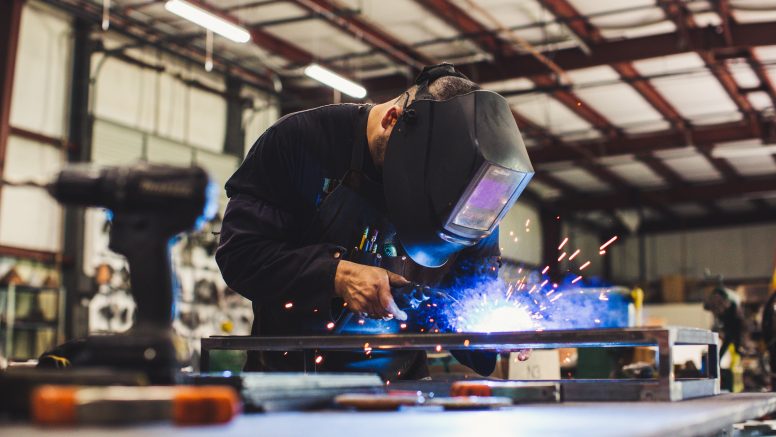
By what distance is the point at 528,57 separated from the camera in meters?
9.60

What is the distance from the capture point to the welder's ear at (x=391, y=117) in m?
1.97

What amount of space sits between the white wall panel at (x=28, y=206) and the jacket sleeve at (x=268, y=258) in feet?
20.4

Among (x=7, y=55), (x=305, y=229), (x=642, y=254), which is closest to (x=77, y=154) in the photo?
(x=7, y=55)

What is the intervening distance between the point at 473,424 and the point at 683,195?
15385 mm

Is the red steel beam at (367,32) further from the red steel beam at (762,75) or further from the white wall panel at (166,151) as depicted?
the red steel beam at (762,75)

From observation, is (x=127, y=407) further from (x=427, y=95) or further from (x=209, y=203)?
(x=427, y=95)

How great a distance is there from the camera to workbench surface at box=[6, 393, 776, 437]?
2.66 feet

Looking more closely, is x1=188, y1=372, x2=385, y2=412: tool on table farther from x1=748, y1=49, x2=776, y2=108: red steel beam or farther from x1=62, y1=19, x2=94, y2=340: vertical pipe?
x1=748, y1=49, x2=776, y2=108: red steel beam

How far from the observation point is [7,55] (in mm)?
7504

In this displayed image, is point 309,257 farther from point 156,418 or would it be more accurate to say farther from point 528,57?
point 528,57

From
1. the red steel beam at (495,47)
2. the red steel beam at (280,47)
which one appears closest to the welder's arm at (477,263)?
the red steel beam at (495,47)

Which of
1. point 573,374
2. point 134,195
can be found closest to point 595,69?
point 573,374

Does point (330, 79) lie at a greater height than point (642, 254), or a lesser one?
greater

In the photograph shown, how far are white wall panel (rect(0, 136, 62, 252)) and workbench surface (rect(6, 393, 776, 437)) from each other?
7238 millimetres
